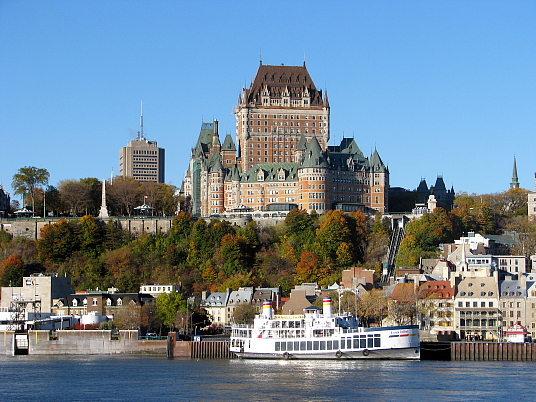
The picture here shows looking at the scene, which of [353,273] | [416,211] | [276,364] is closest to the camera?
[276,364]

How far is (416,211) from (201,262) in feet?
132

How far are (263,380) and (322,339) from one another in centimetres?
1955

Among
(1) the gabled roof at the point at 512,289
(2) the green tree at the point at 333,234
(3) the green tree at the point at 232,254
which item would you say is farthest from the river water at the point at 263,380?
(2) the green tree at the point at 333,234

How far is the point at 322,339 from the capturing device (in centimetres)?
12625

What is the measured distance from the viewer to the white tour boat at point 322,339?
124125mm

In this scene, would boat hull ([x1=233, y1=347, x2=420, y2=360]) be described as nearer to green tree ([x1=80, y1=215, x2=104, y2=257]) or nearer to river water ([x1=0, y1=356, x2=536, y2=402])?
river water ([x1=0, y1=356, x2=536, y2=402])

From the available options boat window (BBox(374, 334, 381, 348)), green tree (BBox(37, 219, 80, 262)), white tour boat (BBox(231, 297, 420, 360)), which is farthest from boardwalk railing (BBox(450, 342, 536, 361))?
green tree (BBox(37, 219, 80, 262))

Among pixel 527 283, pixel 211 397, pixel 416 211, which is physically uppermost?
pixel 416 211

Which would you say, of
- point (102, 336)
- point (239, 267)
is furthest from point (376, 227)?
point (102, 336)

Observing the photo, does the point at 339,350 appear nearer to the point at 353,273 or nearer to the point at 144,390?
the point at 144,390

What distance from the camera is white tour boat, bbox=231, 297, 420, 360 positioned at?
407 ft

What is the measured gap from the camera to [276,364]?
123 metres

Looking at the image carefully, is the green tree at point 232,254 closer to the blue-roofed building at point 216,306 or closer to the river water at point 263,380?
the blue-roofed building at point 216,306

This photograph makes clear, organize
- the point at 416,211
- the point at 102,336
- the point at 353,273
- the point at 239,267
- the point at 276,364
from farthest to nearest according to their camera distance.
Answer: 1. the point at 416,211
2. the point at 239,267
3. the point at 353,273
4. the point at 102,336
5. the point at 276,364
